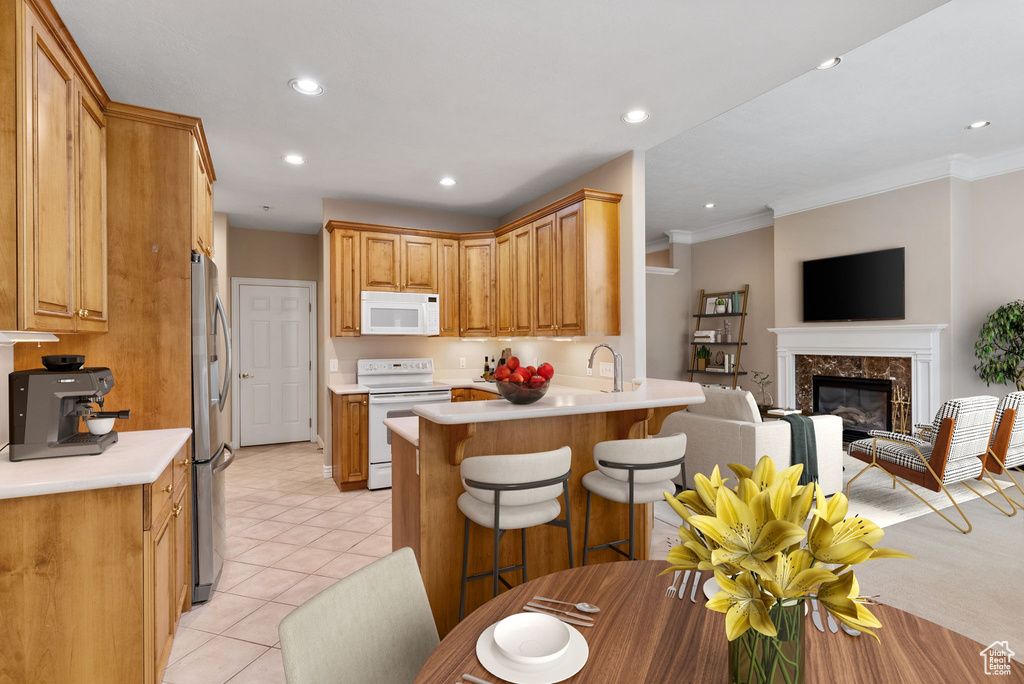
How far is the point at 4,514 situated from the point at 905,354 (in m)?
6.57

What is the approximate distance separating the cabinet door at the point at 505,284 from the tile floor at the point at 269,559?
192 centimetres

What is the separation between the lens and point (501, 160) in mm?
4031

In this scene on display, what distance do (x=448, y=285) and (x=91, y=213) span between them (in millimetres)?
3270

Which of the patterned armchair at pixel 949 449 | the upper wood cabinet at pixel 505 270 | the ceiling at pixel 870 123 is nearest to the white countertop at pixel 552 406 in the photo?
the upper wood cabinet at pixel 505 270

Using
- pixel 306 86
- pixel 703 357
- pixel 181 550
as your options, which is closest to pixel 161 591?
pixel 181 550

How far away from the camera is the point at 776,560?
72 centimetres

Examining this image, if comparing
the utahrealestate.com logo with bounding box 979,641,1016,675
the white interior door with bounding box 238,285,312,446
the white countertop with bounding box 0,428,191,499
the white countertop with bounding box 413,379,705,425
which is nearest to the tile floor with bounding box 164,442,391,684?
the white countertop with bounding box 0,428,191,499

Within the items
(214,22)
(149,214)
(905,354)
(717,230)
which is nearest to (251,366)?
(149,214)

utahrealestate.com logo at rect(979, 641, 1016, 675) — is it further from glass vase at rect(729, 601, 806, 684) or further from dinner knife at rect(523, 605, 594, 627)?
dinner knife at rect(523, 605, 594, 627)

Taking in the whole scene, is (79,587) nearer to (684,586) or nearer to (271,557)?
(271,557)

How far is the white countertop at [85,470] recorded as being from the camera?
5.47 ft

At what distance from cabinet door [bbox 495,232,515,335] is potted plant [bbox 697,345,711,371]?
368cm

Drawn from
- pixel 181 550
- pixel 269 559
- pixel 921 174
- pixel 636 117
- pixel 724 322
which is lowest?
pixel 269 559

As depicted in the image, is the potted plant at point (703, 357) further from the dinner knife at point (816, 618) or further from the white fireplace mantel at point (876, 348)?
the dinner knife at point (816, 618)
